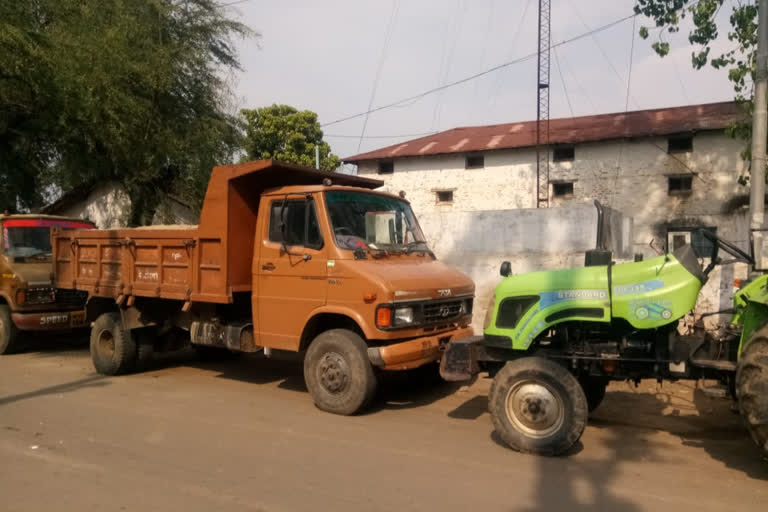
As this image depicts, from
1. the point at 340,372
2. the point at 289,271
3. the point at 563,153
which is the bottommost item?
the point at 340,372

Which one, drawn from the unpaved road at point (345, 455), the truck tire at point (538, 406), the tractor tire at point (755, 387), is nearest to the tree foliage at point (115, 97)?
the unpaved road at point (345, 455)

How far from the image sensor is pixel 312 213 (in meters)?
6.52

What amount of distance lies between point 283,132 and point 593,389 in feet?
92.1

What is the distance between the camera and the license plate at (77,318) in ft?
32.9

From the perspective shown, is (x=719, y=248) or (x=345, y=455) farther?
(x=719, y=248)

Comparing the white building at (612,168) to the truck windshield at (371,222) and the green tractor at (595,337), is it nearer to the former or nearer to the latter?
the truck windshield at (371,222)

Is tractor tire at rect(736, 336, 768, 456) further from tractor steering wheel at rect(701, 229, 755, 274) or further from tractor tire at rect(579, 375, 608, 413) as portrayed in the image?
tractor tire at rect(579, 375, 608, 413)

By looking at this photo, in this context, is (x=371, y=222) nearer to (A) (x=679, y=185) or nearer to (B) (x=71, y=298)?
(B) (x=71, y=298)

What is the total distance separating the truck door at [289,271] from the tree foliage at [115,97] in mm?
9113

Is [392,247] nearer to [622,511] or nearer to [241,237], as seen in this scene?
[241,237]

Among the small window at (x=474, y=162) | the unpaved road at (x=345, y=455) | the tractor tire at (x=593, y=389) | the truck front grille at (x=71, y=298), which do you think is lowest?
the unpaved road at (x=345, y=455)

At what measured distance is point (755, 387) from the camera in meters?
4.18

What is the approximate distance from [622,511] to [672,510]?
1.15ft

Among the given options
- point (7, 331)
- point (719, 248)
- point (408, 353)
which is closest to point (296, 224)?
point (408, 353)
